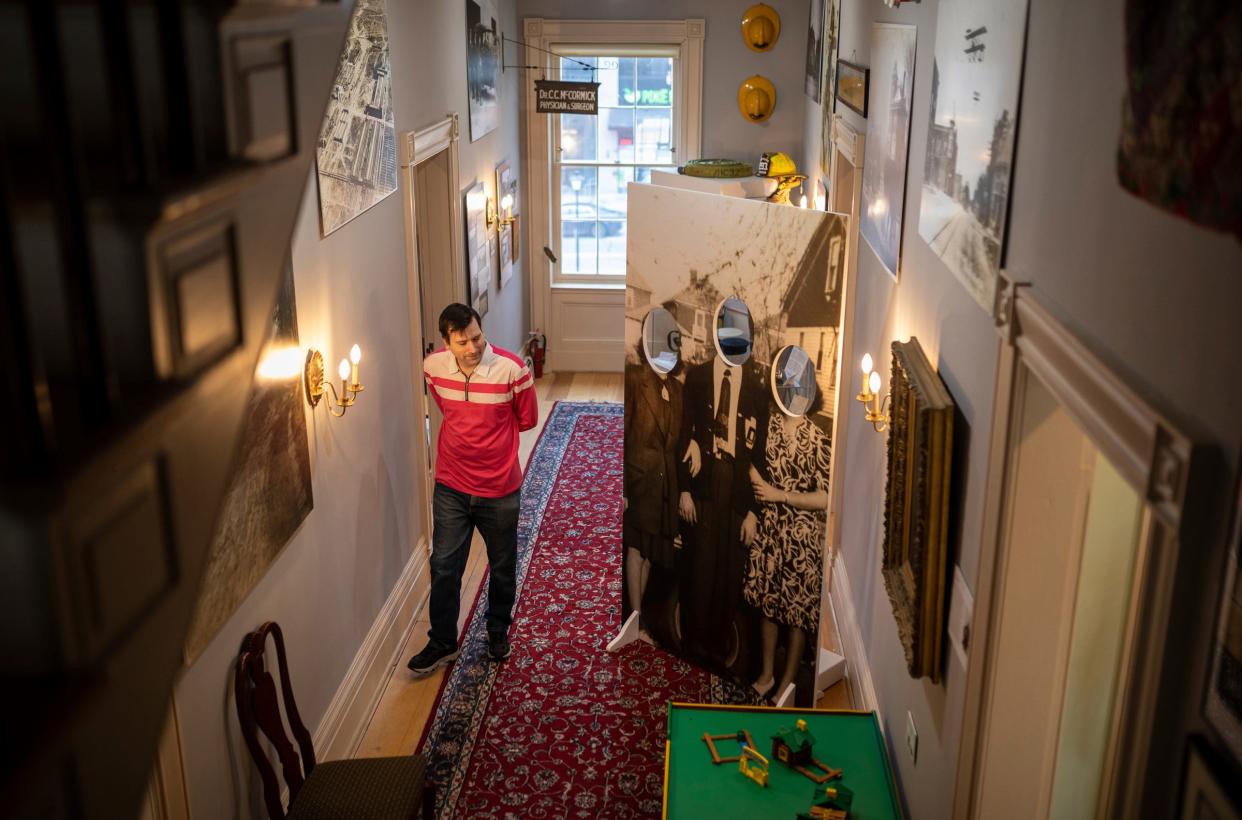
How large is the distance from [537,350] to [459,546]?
4.78 metres

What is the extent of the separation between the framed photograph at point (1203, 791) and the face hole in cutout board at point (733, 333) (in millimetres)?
3048

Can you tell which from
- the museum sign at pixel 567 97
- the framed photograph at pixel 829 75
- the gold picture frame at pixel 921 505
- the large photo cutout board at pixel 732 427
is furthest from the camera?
the museum sign at pixel 567 97

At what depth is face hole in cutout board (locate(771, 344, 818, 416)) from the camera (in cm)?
434

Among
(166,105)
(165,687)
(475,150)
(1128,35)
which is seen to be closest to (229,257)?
(166,105)

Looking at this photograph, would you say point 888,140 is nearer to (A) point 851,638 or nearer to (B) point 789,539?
(B) point 789,539

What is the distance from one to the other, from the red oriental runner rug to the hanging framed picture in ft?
8.12

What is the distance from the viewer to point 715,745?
3.78 m

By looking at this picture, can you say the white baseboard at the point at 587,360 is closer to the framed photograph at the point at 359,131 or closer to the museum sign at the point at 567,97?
the museum sign at the point at 567,97

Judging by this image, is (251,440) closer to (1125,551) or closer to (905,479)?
(905,479)

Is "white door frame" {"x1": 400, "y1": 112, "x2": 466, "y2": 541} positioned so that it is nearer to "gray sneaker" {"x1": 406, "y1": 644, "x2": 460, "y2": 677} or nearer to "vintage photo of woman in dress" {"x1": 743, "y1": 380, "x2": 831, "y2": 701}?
"gray sneaker" {"x1": 406, "y1": 644, "x2": 460, "y2": 677}

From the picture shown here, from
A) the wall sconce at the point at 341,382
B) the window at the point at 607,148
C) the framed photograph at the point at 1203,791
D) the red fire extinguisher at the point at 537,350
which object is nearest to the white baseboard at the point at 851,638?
the wall sconce at the point at 341,382

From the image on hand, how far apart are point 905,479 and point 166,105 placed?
2745 mm

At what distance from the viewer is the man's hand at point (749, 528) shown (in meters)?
4.71

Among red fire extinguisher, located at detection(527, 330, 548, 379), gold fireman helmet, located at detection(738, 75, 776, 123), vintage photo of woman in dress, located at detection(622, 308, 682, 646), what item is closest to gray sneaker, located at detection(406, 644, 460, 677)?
vintage photo of woman in dress, located at detection(622, 308, 682, 646)
